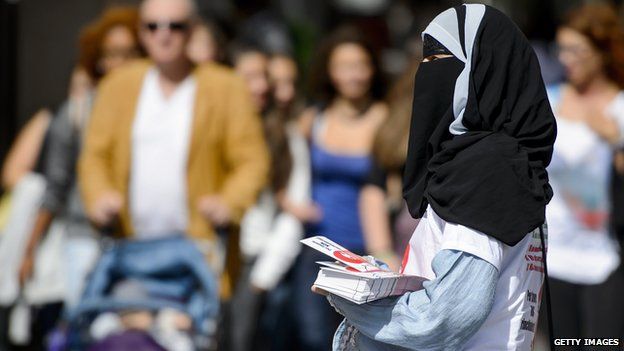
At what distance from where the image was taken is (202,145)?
23.2 feet

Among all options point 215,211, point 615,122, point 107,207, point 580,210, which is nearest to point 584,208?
point 580,210

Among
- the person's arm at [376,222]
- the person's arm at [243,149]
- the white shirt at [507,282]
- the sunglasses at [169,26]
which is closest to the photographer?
the white shirt at [507,282]

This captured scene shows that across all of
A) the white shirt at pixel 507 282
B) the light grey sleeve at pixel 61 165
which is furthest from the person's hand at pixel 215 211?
the white shirt at pixel 507 282

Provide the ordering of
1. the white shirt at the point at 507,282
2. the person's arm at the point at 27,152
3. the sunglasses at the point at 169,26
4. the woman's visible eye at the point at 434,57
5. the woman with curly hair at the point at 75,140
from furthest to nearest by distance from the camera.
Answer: the person's arm at the point at 27,152
the woman with curly hair at the point at 75,140
the sunglasses at the point at 169,26
the woman's visible eye at the point at 434,57
the white shirt at the point at 507,282

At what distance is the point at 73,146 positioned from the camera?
8.31m

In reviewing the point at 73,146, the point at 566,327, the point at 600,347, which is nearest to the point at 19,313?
the point at 73,146

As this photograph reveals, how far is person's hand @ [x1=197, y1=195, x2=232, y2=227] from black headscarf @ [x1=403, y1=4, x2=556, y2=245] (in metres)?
3.02

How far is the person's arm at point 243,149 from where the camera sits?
711 centimetres

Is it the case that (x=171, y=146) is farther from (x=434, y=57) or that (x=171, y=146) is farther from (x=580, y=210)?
(x=434, y=57)

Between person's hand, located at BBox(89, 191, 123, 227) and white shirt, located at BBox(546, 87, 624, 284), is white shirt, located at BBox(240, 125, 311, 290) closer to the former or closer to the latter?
person's hand, located at BBox(89, 191, 123, 227)

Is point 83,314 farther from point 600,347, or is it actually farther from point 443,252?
point 443,252

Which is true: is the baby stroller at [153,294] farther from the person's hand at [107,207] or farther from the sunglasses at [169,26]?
the sunglasses at [169,26]

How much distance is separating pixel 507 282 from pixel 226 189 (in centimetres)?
353

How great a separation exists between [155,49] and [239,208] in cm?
96
